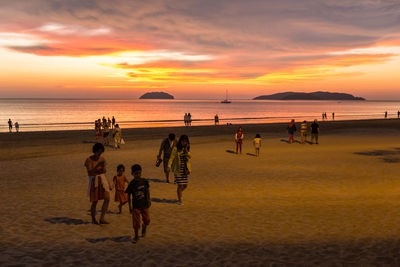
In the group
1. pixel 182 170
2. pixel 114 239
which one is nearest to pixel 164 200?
pixel 182 170

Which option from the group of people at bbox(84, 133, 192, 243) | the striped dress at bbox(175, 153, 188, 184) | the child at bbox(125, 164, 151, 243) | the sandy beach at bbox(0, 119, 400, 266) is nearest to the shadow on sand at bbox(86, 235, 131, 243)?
the sandy beach at bbox(0, 119, 400, 266)

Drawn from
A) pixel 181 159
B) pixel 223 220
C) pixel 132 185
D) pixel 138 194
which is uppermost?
pixel 181 159

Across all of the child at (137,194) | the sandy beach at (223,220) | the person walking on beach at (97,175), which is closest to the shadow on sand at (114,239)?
the sandy beach at (223,220)

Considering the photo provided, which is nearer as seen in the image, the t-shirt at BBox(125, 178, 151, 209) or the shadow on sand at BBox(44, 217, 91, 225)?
the t-shirt at BBox(125, 178, 151, 209)

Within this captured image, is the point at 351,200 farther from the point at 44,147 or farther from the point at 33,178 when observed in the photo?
the point at 44,147

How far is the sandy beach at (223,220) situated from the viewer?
251 inches

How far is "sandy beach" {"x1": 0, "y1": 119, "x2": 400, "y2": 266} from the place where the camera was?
6379mm

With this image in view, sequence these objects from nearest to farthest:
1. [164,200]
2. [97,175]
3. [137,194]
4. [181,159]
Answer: [137,194]
[97,175]
[181,159]
[164,200]

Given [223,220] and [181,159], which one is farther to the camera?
[181,159]

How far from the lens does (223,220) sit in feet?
27.9

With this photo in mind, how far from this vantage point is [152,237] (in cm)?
737

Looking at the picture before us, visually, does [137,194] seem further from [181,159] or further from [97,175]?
[181,159]

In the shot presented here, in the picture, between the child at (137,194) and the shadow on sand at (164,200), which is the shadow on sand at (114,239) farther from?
the shadow on sand at (164,200)

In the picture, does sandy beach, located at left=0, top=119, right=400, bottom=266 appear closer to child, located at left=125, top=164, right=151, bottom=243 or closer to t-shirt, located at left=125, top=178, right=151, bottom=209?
child, located at left=125, top=164, right=151, bottom=243
